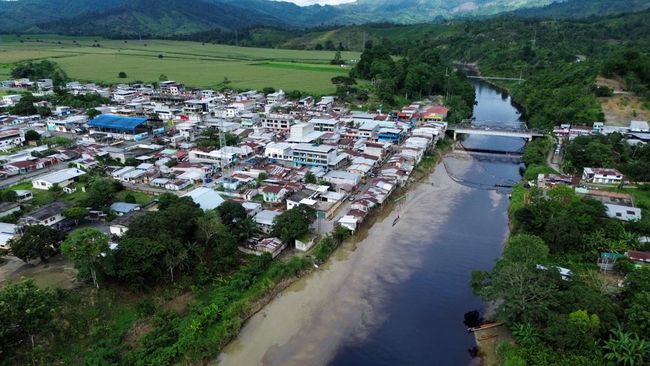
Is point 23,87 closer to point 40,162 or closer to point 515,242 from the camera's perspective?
point 40,162

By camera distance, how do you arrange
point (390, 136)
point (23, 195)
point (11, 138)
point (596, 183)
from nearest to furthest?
point (23, 195)
point (596, 183)
point (11, 138)
point (390, 136)

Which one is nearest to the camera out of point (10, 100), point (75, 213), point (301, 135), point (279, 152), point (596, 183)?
point (75, 213)

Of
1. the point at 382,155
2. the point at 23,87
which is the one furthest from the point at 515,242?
the point at 23,87

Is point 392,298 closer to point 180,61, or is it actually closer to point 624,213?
point 624,213

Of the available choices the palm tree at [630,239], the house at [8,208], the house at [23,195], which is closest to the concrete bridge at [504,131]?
the palm tree at [630,239]

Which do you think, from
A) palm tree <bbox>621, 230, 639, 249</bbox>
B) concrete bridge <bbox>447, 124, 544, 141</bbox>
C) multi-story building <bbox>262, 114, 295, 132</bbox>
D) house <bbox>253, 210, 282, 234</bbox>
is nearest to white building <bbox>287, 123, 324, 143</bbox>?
multi-story building <bbox>262, 114, 295, 132</bbox>

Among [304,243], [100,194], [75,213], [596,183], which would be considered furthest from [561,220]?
[75,213]

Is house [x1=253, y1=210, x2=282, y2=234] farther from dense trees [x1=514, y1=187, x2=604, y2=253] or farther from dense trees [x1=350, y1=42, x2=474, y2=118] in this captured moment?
dense trees [x1=350, y1=42, x2=474, y2=118]
